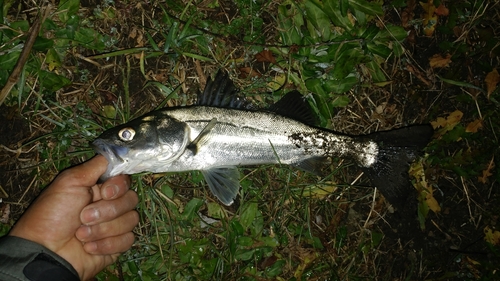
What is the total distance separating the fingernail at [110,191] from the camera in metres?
3.26

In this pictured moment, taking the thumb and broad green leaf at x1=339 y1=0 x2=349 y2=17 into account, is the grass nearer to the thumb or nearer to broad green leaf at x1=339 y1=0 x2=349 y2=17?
broad green leaf at x1=339 y1=0 x2=349 y2=17

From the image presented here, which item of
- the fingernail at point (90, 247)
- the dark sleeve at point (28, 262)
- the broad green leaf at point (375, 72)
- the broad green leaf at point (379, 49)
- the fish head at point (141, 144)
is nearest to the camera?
the dark sleeve at point (28, 262)

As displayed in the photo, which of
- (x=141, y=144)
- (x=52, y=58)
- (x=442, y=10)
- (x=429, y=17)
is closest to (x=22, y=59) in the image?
(x=52, y=58)

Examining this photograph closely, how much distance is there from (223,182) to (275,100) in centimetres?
107

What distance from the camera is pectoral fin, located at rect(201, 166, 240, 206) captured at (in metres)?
3.63

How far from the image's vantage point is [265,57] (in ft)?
12.9

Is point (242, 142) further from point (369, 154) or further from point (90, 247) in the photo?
point (90, 247)

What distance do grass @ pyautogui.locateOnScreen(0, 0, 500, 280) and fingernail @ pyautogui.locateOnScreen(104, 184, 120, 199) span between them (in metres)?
0.46

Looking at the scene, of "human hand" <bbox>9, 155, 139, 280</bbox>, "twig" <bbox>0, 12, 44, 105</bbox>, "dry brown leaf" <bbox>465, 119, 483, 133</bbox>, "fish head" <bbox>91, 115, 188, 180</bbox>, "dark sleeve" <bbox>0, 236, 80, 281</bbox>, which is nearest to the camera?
"dark sleeve" <bbox>0, 236, 80, 281</bbox>

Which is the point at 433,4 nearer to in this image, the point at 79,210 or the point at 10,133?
the point at 79,210

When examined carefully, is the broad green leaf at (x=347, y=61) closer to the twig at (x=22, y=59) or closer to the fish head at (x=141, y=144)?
the fish head at (x=141, y=144)

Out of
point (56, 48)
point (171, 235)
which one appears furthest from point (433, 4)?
point (56, 48)

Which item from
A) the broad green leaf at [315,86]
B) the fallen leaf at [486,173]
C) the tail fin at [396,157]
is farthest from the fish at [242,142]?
the fallen leaf at [486,173]

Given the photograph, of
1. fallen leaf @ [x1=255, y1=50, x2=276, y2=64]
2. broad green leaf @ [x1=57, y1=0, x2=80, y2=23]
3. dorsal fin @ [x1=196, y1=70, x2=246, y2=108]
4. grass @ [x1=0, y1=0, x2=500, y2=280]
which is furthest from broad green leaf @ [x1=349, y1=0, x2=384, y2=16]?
broad green leaf @ [x1=57, y1=0, x2=80, y2=23]
